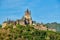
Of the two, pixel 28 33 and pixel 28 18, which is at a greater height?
pixel 28 18

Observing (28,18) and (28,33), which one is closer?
(28,33)

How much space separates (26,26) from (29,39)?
13205mm

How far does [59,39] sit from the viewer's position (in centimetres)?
9225

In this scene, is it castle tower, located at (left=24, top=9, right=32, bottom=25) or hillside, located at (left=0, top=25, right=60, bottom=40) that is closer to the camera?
hillside, located at (left=0, top=25, right=60, bottom=40)

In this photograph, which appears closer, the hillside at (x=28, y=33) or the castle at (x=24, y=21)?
the hillside at (x=28, y=33)

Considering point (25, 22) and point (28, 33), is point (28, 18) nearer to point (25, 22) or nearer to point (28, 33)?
point (25, 22)

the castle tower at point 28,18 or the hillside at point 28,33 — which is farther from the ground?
the castle tower at point 28,18

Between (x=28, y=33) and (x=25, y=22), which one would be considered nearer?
(x=28, y=33)

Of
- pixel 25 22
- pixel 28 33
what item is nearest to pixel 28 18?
pixel 25 22

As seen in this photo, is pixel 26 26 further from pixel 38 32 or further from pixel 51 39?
pixel 51 39

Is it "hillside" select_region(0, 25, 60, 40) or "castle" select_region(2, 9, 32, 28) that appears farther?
"castle" select_region(2, 9, 32, 28)

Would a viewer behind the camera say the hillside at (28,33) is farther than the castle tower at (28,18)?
No

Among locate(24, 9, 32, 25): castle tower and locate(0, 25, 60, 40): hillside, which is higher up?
locate(24, 9, 32, 25): castle tower

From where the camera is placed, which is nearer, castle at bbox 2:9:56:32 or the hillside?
the hillside
